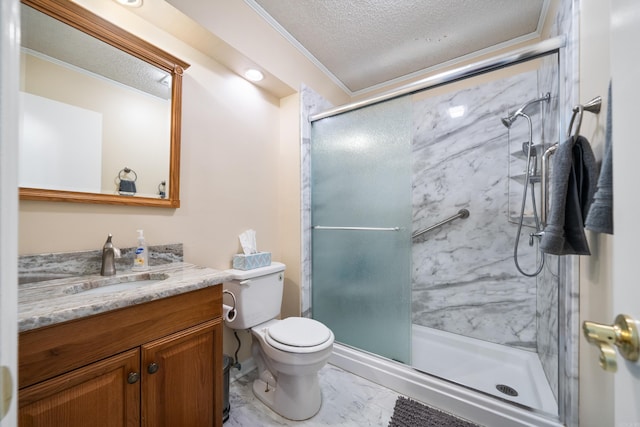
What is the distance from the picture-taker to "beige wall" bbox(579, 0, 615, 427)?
0.83 meters

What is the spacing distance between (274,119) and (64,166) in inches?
53.1

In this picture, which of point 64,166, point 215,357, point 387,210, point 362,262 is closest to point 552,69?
point 387,210

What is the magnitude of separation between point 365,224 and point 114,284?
1.46 meters

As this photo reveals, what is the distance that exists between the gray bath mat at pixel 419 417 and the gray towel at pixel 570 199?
3.53 feet

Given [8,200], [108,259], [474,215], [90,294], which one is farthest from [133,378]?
[474,215]

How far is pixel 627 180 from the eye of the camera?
1.28ft

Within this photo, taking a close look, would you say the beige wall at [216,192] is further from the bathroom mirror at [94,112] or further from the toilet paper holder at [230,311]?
the toilet paper holder at [230,311]

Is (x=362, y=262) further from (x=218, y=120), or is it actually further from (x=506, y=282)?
(x=218, y=120)

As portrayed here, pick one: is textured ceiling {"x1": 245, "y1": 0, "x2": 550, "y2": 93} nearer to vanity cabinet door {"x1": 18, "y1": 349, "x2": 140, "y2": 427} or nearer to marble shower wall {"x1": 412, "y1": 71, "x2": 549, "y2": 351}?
marble shower wall {"x1": 412, "y1": 71, "x2": 549, "y2": 351}

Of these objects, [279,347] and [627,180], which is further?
[279,347]

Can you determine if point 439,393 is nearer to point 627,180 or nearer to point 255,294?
point 255,294

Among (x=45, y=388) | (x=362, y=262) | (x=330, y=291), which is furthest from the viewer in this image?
(x=330, y=291)

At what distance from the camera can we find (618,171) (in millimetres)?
422

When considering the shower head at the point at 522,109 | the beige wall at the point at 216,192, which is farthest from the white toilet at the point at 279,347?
the shower head at the point at 522,109
